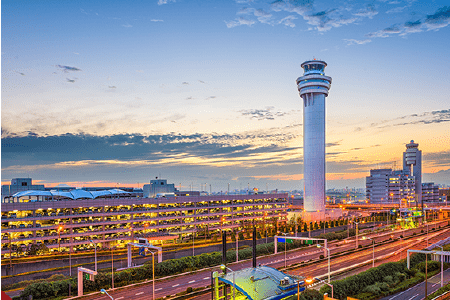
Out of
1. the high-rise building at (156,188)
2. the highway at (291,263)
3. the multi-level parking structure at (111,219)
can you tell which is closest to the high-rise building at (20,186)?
the multi-level parking structure at (111,219)

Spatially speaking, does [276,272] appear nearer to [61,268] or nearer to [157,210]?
[61,268]

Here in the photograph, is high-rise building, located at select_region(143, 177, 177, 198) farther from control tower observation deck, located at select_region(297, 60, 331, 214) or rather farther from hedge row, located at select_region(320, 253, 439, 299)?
hedge row, located at select_region(320, 253, 439, 299)

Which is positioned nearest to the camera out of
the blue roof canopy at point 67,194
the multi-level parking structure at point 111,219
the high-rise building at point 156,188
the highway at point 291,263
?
the highway at point 291,263

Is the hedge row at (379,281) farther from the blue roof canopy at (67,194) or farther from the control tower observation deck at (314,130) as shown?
the blue roof canopy at (67,194)

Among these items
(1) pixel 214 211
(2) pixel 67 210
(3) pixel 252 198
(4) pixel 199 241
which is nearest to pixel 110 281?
(2) pixel 67 210

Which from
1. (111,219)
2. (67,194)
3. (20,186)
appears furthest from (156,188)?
(20,186)

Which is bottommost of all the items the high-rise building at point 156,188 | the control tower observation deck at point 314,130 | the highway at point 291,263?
the highway at point 291,263
